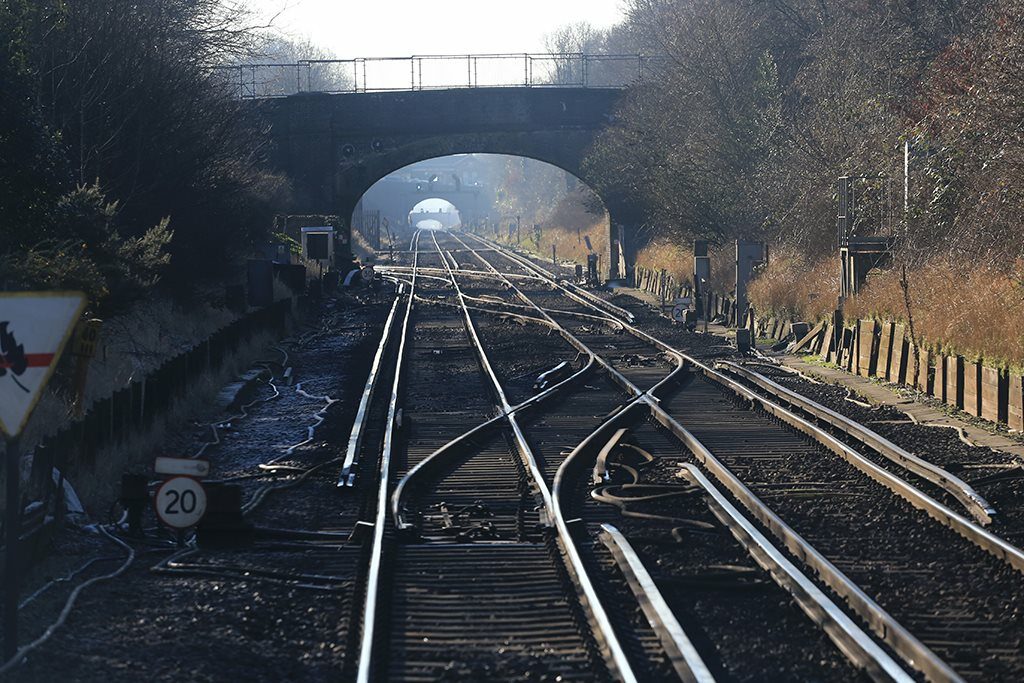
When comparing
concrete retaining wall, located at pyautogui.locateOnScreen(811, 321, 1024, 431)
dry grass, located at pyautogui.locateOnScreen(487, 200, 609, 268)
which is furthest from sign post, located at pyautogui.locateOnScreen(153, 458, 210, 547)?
dry grass, located at pyautogui.locateOnScreen(487, 200, 609, 268)

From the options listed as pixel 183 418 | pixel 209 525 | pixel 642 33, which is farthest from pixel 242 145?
pixel 642 33

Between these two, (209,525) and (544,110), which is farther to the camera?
(544,110)

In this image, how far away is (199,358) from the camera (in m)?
18.5

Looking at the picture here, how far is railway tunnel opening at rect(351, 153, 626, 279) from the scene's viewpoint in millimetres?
68513

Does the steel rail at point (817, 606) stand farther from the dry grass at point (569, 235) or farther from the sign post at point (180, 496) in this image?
the dry grass at point (569, 235)

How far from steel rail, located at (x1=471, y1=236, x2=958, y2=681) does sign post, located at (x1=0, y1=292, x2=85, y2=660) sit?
4.55 meters

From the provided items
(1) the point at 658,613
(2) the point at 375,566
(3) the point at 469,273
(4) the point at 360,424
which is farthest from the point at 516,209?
(1) the point at 658,613

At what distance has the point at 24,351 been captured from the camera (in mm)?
6887

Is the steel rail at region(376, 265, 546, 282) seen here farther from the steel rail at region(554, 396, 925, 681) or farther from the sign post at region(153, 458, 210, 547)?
the sign post at region(153, 458, 210, 547)

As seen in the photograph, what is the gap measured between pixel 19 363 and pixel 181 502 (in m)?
2.92

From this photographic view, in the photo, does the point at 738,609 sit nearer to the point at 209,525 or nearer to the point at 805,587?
the point at 805,587

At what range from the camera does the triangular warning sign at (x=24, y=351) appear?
270 inches

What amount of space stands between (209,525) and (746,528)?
12.8 feet

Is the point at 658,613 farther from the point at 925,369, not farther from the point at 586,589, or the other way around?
the point at 925,369
